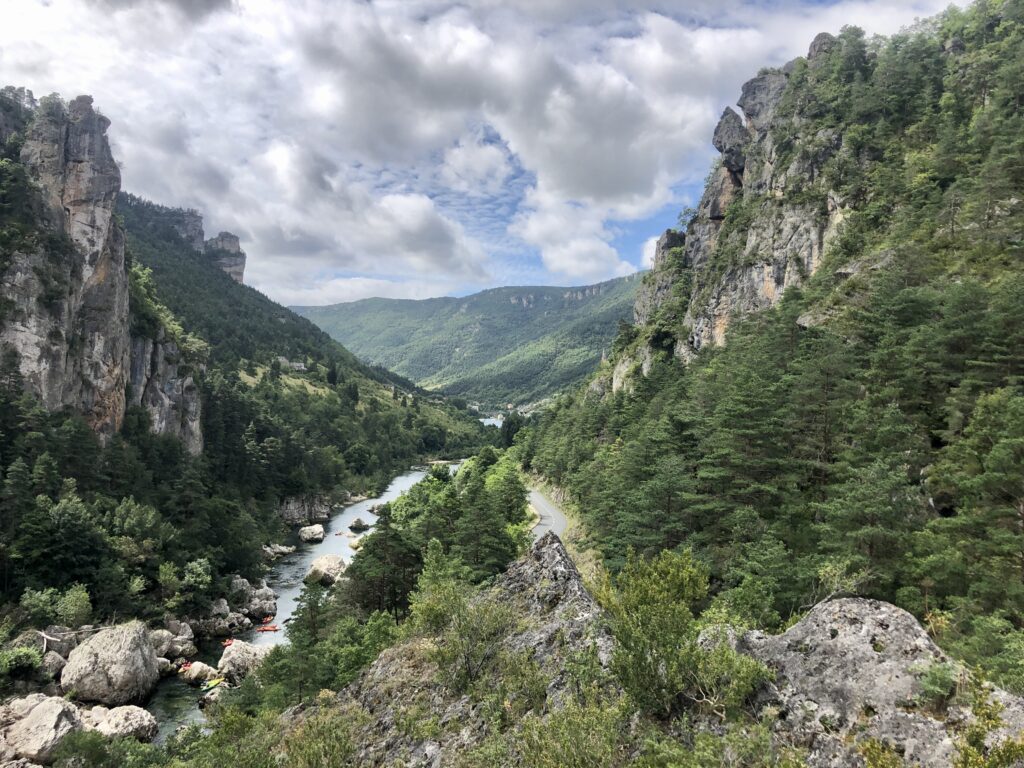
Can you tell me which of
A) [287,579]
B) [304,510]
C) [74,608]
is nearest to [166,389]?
[304,510]

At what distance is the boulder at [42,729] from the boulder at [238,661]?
1043 centimetres

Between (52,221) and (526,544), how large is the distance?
3055 inches

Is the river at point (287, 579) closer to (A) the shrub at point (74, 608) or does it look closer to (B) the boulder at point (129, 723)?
(B) the boulder at point (129, 723)

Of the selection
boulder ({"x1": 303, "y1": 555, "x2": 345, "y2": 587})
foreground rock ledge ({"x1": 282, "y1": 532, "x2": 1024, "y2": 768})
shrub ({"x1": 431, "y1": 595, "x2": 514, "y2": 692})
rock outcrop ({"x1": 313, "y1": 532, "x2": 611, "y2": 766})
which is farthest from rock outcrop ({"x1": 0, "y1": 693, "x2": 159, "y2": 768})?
boulder ({"x1": 303, "y1": 555, "x2": 345, "y2": 587})

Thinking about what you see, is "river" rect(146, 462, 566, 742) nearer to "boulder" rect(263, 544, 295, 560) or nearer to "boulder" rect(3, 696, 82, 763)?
"boulder" rect(263, 544, 295, 560)

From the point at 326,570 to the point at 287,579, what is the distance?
6.62 metres

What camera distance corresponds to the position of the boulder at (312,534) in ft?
295

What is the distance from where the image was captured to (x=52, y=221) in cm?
7081

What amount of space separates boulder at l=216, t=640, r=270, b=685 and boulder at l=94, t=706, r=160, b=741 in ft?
22.2

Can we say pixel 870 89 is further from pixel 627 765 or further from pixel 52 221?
pixel 52 221

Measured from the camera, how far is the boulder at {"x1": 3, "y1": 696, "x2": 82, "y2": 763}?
29.9m

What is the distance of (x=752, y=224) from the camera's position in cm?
7362

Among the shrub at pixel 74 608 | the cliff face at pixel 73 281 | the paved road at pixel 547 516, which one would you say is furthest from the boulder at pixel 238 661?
the cliff face at pixel 73 281

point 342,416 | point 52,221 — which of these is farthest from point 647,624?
A: point 342,416
